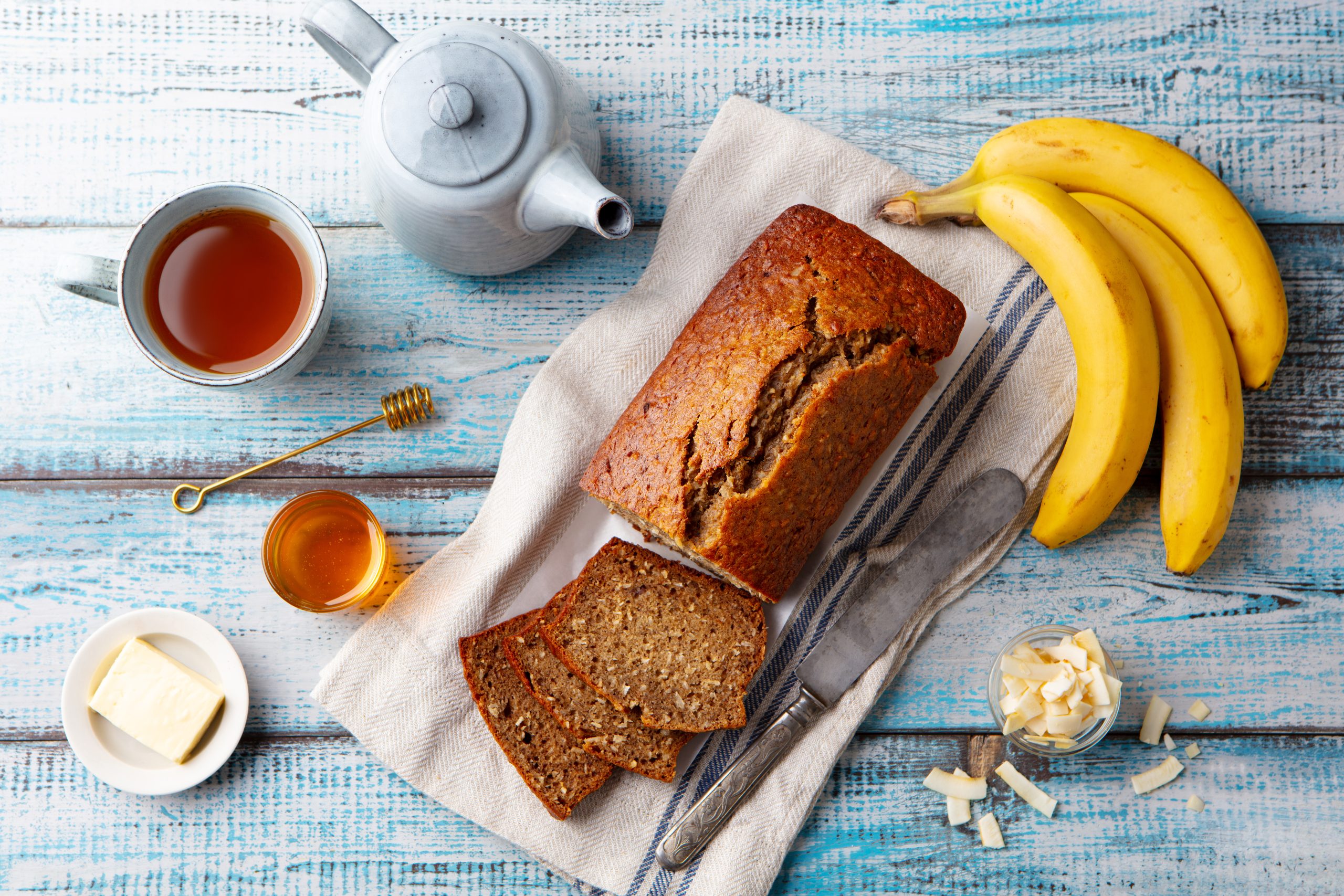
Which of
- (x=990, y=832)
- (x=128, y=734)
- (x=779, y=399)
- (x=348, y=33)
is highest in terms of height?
(x=348, y=33)

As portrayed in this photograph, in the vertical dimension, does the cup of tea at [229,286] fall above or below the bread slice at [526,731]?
above

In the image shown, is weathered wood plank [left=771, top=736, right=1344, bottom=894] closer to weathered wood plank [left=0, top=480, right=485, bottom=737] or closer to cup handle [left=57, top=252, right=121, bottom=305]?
weathered wood plank [left=0, top=480, right=485, bottom=737]

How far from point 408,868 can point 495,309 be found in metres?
1.35

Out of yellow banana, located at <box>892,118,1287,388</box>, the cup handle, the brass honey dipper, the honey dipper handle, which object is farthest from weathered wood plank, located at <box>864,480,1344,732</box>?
the cup handle

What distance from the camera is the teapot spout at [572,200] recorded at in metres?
1.66

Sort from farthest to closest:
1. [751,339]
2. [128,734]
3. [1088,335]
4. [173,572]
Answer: [173,572] → [128,734] → [1088,335] → [751,339]

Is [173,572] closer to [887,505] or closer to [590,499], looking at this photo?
[590,499]

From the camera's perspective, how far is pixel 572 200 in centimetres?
167

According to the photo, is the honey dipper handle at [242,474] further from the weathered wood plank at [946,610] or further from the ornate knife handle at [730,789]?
the ornate knife handle at [730,789]

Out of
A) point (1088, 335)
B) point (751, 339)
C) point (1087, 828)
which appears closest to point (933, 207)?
point (1088, 335)

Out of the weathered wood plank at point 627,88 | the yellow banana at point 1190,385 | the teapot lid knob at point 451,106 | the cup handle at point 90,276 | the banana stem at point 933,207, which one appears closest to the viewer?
the teapot lid knob at point 451,106

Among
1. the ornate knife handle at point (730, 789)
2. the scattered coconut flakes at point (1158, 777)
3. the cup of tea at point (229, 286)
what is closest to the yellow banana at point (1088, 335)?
the scattered coconut flakes at point (1158, 777)

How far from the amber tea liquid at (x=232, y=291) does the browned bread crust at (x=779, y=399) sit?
2.52ft

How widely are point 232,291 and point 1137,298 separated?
6.43ft
